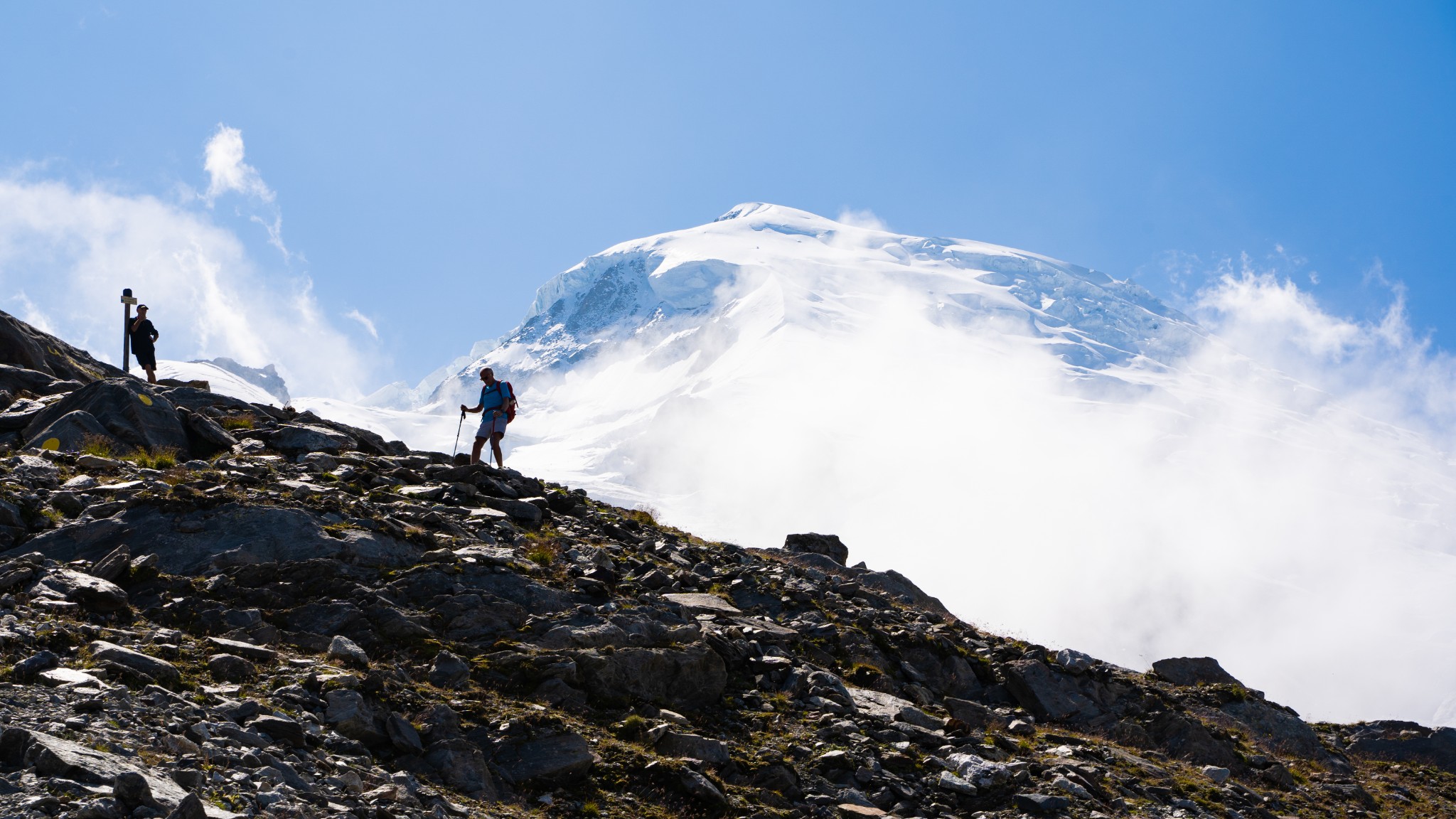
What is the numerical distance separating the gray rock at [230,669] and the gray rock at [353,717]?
951 mm

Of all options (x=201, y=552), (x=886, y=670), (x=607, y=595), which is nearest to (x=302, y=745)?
(x=201, y=552)

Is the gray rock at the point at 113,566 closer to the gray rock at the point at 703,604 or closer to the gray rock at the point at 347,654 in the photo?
the gray rock at the point at 347,654

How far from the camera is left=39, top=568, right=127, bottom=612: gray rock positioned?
12984 millimetres

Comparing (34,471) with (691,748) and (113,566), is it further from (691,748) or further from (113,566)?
(691,748)

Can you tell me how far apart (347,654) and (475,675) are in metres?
1.64

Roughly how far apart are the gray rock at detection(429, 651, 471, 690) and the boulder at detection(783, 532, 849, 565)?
18.3 meters

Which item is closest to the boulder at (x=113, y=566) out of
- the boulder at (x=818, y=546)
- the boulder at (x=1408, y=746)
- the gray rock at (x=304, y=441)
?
the gray rock at (x=304, y=441)

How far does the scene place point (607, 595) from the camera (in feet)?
57.2

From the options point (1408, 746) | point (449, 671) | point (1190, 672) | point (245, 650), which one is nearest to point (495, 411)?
point (449, 671)

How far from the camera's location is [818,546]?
32.3m

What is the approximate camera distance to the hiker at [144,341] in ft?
98.3

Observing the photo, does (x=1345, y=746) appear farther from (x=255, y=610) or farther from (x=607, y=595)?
(x=255, y=610)

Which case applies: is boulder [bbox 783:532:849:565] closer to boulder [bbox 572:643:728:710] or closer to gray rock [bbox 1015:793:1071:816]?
boulder [bbox 572:643:728:710]

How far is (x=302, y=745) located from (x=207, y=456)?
13.0m
